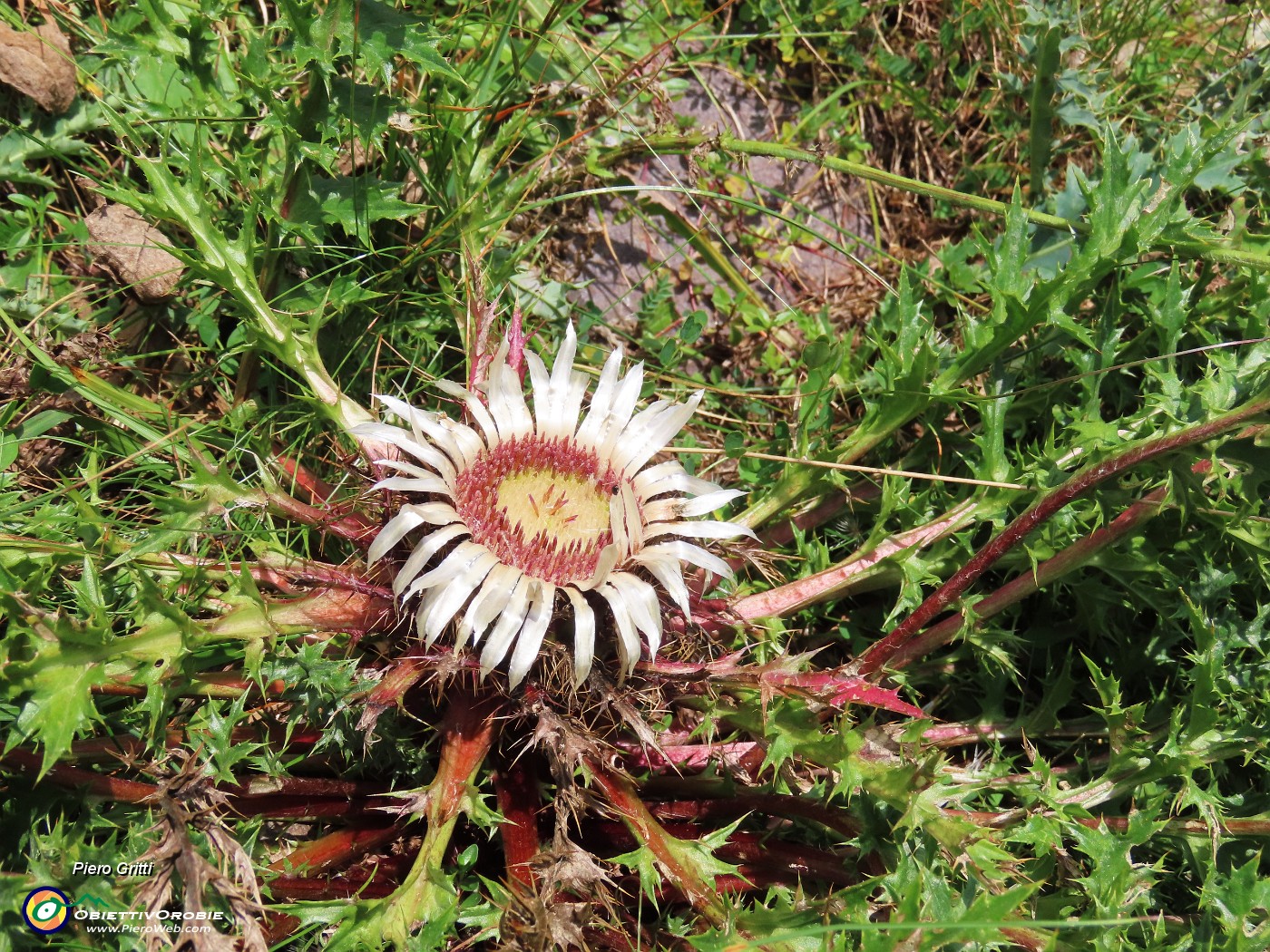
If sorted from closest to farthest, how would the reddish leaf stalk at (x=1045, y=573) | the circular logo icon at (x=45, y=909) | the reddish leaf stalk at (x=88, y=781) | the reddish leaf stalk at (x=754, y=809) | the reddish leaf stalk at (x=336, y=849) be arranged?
the circular logo icon at (x=45, y=909) → the reddish leaf stalk at (x=88, y=781) → the reddish leaf stalk at (x=336, y=849) → the reddish leaf stalk at (x=754, y=809) → the reddish leaf stalk at (x=1045, y=573)

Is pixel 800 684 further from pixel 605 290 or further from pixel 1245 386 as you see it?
pixel 605 290

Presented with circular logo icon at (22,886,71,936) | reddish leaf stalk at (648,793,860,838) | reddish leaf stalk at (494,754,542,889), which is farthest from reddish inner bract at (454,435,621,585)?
circular logo icon at (22,886,71,936)

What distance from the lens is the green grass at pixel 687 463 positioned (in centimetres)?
170

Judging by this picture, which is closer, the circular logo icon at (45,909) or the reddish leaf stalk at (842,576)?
the circular logo icon at (45,909)

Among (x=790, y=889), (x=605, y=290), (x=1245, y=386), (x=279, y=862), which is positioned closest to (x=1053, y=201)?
(x=1245, y=386)

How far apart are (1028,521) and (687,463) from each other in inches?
31.0

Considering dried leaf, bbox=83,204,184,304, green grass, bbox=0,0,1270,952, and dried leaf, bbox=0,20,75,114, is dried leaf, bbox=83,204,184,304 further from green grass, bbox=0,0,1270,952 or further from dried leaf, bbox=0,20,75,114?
dried leaf, bbox=0,20,75,114

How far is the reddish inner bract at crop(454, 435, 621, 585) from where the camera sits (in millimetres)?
1849

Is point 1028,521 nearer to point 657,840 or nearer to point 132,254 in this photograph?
point 657,840

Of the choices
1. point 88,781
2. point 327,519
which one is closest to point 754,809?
point 327,519

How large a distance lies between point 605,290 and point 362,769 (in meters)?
1.42

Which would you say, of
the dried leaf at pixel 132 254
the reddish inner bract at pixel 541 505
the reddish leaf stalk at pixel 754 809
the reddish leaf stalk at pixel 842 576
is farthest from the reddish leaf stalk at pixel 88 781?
the reddish leaf stalk at pixel 842 576

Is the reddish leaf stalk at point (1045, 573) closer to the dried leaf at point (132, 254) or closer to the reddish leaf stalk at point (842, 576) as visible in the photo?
the reddish leaf stalk at point (842, 576)

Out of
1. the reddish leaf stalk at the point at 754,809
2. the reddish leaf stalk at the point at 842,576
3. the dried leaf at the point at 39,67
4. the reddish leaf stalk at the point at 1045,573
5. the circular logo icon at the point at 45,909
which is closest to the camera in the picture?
the circular logo icon at the point at 45,909
